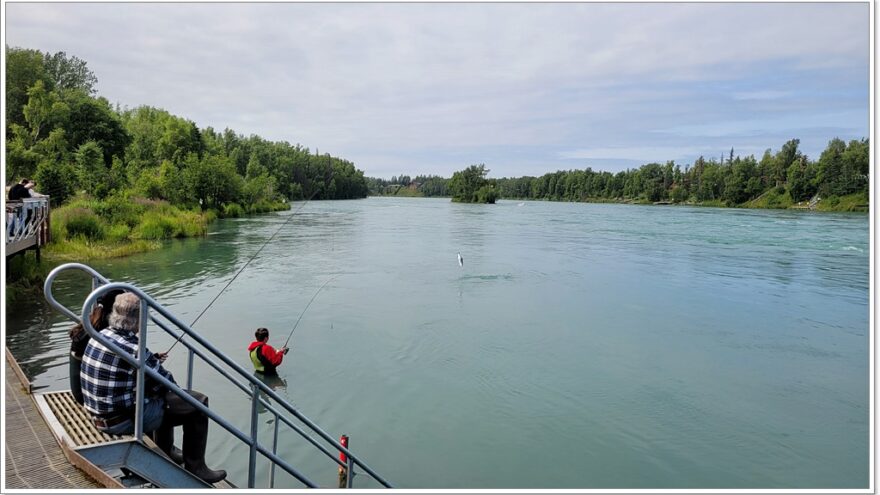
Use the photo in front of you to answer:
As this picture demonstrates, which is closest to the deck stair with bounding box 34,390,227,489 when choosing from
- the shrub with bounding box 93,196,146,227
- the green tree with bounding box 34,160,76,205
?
the shrub with bounding box 93,196,146,227

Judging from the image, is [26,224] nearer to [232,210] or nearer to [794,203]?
[232,210]

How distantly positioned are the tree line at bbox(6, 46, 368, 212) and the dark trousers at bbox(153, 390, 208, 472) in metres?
20.0

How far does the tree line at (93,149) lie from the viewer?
3788 centimetres

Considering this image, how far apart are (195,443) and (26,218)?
45.2 ft

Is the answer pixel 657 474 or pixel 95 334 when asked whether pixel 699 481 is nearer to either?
pixel 657 474

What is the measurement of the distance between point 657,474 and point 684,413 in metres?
2.47

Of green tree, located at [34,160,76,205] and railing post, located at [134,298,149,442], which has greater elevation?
green tree, located at [34,160,76,205]

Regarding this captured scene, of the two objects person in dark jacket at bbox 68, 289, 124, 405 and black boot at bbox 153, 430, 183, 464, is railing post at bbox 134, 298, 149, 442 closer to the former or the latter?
black boot at bbox 153, 430, 183, 464

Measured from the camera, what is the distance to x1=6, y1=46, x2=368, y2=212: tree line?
37.9 m

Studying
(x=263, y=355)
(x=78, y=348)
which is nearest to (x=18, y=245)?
(x=263, y=355)

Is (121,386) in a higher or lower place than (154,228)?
higher

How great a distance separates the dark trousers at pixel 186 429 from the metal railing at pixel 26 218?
11285mm

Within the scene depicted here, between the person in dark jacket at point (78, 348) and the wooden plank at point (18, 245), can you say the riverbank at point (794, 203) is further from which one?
the person in dark jacket at point (78, 348)

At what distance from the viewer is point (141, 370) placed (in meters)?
3.93
